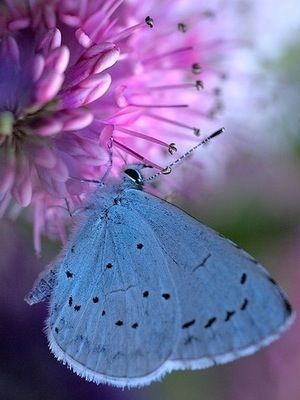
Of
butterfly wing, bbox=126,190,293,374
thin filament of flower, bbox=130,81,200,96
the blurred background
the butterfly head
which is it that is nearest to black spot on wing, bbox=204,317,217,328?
butterfly wing, bbox=126,190,293,374

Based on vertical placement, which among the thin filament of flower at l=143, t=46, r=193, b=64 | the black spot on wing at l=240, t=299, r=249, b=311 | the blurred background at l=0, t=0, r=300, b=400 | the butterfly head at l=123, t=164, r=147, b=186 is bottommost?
the blurred background at l=0, t=0, r=300, b=400

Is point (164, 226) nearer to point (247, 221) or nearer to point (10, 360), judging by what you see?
point (10, 360)

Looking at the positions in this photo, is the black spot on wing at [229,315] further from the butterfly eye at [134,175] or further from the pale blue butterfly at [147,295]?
the butterfly eye at [134,175]

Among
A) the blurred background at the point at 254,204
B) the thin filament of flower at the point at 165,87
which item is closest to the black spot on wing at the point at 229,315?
the thin filament of flower at the point at 165,87

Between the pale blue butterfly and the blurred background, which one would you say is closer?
the pale blue butterfly

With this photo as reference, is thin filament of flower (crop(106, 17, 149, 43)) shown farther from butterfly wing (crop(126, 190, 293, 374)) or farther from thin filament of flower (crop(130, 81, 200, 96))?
butterfly wing (crop(126, 190, 293, 374))

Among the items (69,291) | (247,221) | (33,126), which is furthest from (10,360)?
(247,221)

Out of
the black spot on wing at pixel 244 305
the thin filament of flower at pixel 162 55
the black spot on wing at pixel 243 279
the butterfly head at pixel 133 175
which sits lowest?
the black spot on wing at pixel 244 305
